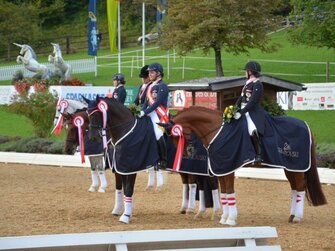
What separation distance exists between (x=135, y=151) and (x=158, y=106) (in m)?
0.98

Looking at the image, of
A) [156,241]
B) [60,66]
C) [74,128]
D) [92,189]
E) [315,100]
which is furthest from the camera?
[60,66]

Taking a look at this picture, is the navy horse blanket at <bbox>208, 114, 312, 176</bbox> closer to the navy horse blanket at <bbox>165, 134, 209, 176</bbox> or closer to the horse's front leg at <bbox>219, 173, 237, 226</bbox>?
the horse's front leg at <bbox>219, 173, 237, 226</bbox>

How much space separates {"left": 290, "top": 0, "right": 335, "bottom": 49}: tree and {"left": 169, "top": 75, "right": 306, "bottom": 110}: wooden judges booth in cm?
1180

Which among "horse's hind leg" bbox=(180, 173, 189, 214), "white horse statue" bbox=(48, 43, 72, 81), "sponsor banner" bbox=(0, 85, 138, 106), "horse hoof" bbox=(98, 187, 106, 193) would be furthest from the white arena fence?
"white horse statue" bbox=(48, 43, 72, 81)

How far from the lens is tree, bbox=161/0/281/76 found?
3759 centimetres

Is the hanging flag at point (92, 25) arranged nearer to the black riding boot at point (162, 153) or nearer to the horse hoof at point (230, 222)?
the black riding boot at point (162, 153)

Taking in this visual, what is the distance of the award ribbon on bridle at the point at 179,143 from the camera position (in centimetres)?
1150

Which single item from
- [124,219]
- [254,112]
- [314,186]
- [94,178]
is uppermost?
[254,112]

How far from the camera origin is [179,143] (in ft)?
38.5

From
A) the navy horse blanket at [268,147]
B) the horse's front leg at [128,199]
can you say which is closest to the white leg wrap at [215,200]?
the navy horse blanket at [268,147]

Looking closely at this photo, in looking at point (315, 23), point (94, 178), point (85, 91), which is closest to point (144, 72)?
point (94, 178)

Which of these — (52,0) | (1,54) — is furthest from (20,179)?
(52,0)

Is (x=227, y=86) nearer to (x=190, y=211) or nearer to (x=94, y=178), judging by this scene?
(x=94, y=178)

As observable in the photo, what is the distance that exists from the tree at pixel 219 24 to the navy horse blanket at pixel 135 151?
85.2 feet
